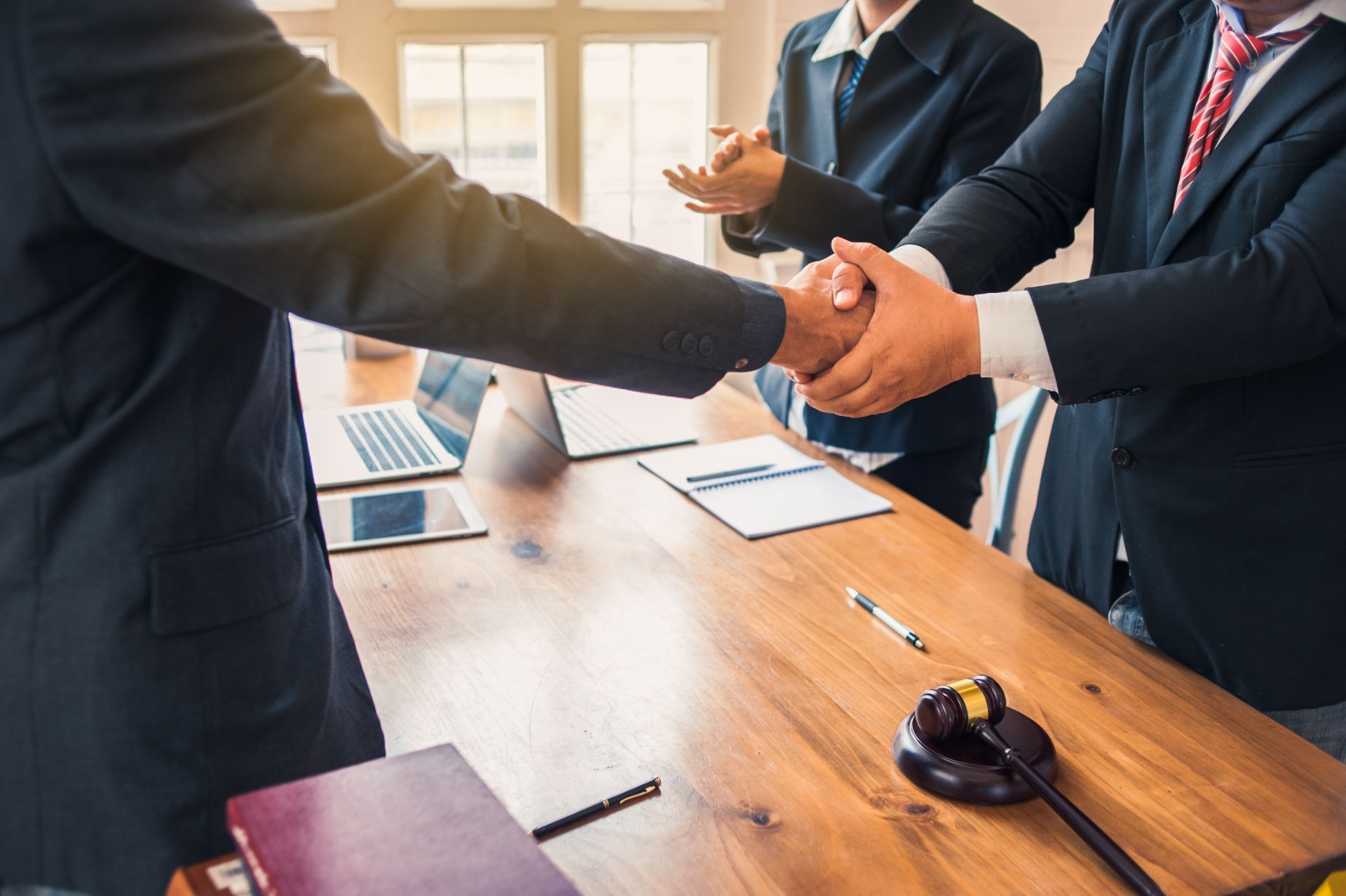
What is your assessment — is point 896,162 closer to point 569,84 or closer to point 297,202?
point 569,84

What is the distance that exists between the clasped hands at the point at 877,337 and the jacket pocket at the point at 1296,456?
33cm

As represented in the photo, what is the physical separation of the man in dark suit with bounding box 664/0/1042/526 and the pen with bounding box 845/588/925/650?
1.80ft

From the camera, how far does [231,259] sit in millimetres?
739

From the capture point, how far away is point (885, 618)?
4.12 ft

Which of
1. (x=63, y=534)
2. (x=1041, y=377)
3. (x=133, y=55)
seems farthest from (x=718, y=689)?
(x=133, y=55)

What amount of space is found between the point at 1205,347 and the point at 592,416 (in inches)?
42.9

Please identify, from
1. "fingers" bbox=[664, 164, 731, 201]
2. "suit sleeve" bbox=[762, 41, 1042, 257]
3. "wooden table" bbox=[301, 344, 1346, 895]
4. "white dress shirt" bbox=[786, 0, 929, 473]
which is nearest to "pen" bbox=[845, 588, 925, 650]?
"wooden table" bbox=[301, 344, 1346, 895]

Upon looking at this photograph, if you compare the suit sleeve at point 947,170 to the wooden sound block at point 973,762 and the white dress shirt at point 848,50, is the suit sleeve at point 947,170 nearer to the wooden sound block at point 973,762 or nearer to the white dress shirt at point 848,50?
the white dress shirt at point 848,50

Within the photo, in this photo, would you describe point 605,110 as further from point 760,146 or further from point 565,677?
point 565,677

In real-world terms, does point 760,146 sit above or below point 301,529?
above

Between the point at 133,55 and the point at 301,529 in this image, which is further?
the point at 301,529

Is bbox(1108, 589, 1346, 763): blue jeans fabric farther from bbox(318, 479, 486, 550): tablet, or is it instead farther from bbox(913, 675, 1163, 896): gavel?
bbox(318, 479, 486, 550): tablet

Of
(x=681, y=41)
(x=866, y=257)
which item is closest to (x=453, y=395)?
(x=866, y=257)

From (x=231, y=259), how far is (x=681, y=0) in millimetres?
2158
